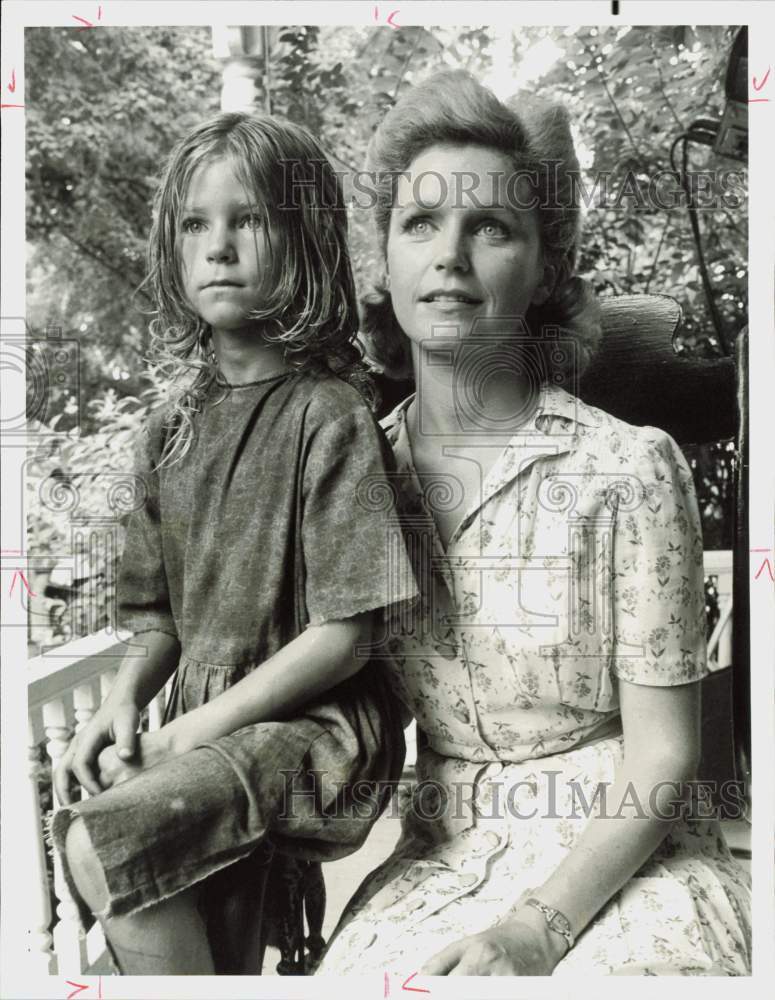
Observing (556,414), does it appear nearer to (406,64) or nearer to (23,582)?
(406,64)

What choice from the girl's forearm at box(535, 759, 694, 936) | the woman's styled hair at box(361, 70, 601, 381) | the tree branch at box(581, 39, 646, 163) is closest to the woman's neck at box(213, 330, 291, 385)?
the woman's styled hair at box(361, 70, 601, 381)

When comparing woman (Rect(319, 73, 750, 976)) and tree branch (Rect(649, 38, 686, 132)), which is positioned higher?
tree branch (Rect(649, 38, 686, 132))

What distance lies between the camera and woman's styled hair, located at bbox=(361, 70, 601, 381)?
3.58ft

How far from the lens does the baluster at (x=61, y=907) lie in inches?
45.5

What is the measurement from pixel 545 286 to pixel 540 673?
17.3 inches

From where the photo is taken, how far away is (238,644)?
110 cm

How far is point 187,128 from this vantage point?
3.70 ft

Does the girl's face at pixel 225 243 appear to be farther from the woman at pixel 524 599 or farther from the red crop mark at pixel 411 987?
the red crop mark at pixel 411 987

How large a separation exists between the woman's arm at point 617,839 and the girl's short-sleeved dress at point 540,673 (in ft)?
0.05

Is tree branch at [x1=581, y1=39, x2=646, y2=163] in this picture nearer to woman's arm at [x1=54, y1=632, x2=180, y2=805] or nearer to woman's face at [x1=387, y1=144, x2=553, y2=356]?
woman's face at [x1=387, y1=144, x2=553, y2=356]

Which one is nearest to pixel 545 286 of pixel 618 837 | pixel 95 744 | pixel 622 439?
pixel 622 439

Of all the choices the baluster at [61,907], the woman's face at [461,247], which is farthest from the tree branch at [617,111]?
the baluster at [61,907]

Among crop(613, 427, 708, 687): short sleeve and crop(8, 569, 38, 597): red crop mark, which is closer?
crop(613, 427, 708, 687): short sleeve

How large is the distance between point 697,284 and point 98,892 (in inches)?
37.9
